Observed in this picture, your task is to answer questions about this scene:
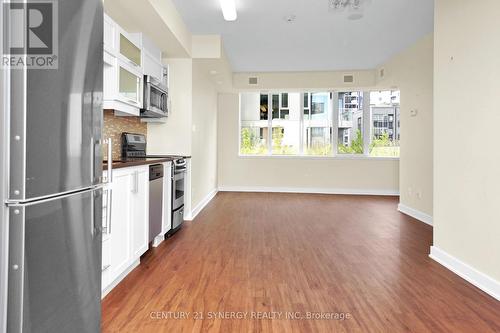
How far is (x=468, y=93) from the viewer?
2473 mm

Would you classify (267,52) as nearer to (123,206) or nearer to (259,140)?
(259,140)

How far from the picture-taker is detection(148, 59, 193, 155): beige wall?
4.30m

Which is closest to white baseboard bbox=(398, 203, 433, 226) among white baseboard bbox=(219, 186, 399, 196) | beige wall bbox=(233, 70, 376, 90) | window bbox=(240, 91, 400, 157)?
white baseboard bbox=(219, 186, 399, 196)

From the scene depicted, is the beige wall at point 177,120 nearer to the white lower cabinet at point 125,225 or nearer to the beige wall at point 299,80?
the white lower cabinet at point 125,225

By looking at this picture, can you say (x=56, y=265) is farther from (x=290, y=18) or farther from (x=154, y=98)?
(x=290, y=18)

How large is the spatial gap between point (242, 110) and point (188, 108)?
3.47 metres

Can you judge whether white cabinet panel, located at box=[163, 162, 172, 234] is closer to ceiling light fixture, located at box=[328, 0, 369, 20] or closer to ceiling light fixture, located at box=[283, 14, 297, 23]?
ceiling light fixture, located at box=[283, 14, 297, 23]

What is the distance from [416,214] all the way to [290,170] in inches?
127

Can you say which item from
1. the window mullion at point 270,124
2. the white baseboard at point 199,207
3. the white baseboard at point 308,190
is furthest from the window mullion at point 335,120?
the white baseboard at point 199,207

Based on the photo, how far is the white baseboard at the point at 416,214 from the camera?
4.38 m

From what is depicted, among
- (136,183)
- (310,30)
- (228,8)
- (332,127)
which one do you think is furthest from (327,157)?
(136,183)

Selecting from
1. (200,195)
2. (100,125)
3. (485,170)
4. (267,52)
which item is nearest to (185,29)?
(267,52)

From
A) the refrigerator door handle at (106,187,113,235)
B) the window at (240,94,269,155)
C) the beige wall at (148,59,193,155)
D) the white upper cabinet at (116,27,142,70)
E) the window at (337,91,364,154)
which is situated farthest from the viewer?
the window at (240,94,269,155)

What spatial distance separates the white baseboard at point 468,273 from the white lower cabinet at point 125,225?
2.77 meters
